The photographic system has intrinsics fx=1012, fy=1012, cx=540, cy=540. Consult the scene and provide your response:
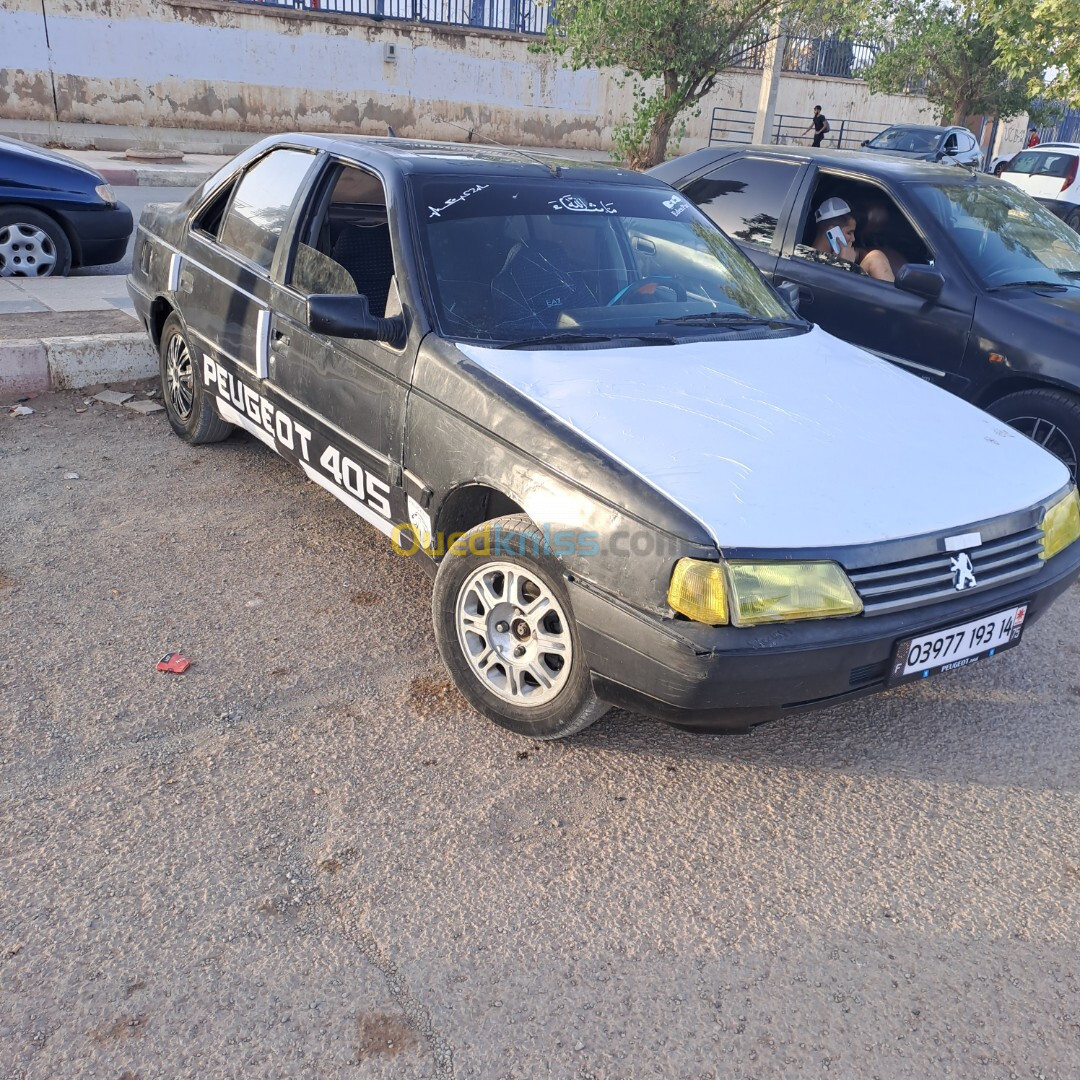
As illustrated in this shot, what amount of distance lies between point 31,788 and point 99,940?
0.66 m

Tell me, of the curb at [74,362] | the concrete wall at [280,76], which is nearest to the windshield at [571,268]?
the curb at [74,362]

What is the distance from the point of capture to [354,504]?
3.79 meters

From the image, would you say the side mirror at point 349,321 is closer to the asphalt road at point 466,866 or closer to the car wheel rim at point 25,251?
the asphalt road at point 466,866

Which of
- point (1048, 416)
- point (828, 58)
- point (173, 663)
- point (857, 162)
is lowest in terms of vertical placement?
→ point (173, 663)

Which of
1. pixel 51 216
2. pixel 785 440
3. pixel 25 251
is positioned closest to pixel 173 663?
pixel 785 440

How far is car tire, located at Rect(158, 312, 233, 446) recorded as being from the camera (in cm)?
504

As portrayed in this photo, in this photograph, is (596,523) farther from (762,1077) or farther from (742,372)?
(762,1077)

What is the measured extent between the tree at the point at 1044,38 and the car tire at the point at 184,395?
8.77m

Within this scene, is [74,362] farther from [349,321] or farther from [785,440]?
[785,440]

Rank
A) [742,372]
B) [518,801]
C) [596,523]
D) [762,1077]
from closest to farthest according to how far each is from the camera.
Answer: [762,1077]
[596,523]
[518,801]
[742,372]

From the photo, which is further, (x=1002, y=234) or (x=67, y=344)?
(x=67, y=344)

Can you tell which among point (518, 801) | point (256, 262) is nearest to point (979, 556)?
point (518, 801)

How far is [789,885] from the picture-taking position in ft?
8.73

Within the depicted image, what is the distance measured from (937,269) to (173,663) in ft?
14.3
